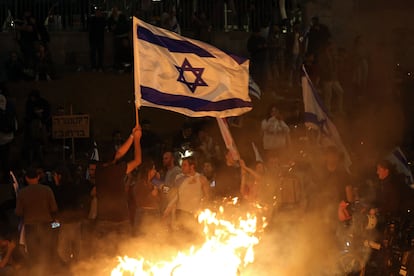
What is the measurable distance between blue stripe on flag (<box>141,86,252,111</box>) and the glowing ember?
1649 millimetres

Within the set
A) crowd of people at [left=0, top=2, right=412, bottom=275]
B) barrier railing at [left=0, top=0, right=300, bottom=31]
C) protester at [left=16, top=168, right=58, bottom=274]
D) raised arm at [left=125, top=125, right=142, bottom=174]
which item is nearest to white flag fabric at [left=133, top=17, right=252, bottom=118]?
raised arm at [left=125, top=125, right=142, bottom=174]

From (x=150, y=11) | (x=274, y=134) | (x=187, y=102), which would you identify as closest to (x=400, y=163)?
(x=274, y=134)

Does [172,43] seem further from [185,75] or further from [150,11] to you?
[150,11]

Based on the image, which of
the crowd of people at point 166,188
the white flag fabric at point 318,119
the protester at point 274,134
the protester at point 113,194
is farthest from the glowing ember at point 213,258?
the protester at point 274,134

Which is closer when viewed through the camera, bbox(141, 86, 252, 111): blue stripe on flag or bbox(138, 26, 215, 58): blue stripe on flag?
bbox(141, 86, 252, 111): blue stripe on flag

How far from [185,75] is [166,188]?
2.67m

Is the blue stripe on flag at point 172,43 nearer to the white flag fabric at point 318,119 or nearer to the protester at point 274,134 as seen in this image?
the white flag fabric at point 318,119

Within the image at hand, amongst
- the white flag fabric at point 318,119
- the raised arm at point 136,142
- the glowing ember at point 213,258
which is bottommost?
the glowing ember at point 213,258

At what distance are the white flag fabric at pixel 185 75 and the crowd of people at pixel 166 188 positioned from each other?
0.54 metres

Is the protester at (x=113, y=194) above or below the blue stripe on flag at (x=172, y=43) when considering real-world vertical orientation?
below

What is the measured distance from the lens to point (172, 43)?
12.4 meters

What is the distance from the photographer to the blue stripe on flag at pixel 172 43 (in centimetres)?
1209

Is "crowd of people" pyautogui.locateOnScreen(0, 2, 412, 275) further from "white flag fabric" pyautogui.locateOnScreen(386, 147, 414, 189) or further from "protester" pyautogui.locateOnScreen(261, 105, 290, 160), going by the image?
"white flag fabric" pyautogui.locateOnScreen(386, 147, 414, 189)

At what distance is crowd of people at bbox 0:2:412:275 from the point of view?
42.5 ft
